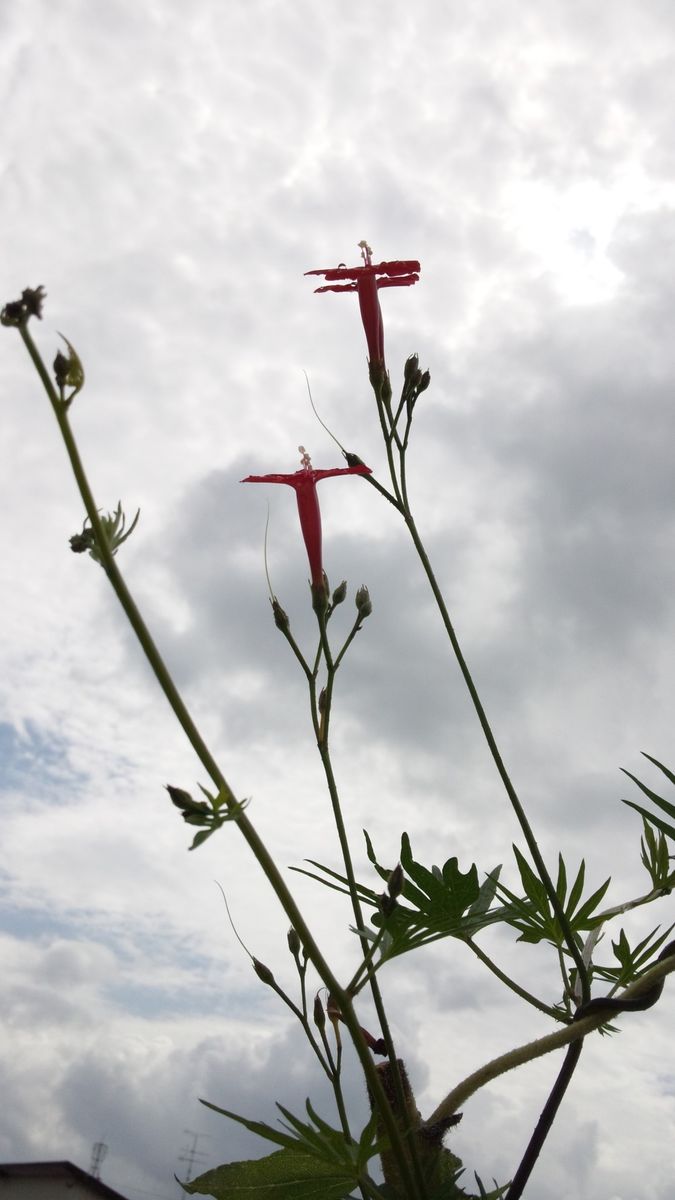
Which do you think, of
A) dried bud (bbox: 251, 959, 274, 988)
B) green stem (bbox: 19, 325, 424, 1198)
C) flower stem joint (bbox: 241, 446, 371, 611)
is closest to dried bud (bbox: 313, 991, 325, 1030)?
dried bud (bbox: 251, 959, 274, 988)

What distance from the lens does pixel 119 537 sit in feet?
2.85

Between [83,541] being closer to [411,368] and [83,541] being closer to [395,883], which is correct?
[395,883]

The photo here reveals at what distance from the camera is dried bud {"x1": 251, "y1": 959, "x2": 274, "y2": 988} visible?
54.4 inches

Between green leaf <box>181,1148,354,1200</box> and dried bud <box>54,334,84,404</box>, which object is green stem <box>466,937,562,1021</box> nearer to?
green leaf <box>181,1148,354,1200</box>

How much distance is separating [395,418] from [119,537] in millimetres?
961

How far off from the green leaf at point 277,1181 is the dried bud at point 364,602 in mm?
875

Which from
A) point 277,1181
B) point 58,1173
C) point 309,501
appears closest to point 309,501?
point 309,501

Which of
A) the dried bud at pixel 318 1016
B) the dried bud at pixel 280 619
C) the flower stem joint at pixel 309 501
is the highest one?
the flower stem joint at pixel 309 501

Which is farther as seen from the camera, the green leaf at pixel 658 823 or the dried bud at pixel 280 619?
the dried bud at pixel 280 619

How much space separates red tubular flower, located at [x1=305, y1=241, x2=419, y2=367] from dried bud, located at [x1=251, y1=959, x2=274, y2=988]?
1.14 meters

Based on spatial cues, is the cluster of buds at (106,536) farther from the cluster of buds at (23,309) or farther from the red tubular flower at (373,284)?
the red tubular flower at (373,284)

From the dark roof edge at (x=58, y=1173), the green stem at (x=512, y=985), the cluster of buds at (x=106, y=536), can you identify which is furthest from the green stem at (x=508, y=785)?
the dark roof edge at (x=58, y=1173)

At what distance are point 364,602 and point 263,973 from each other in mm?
677

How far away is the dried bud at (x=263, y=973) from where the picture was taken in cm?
138
